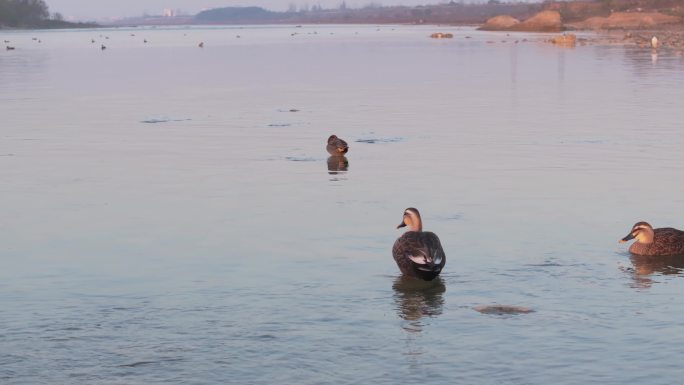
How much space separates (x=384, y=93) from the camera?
1751 inches

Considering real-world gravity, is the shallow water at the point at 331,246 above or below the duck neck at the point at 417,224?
below

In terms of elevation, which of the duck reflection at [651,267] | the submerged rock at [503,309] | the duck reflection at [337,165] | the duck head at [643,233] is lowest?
the duck reflection at [651,267]

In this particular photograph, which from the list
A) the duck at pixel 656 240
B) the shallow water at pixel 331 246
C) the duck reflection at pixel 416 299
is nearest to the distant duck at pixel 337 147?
the shallow water at pixel 331 246

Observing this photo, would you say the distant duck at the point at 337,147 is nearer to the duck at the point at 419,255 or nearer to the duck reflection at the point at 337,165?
the duck reflection at the point at 337,165

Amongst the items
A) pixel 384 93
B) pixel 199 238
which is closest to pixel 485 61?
pixel 384 93

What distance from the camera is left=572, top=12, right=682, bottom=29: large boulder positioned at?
171 meters

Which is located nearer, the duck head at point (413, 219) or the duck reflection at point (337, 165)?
the duck head at point (413, 219)

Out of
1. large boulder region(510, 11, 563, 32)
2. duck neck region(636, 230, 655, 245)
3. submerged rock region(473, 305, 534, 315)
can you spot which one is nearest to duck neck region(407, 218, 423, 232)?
submerged rock region(473, 305, 534, 315)

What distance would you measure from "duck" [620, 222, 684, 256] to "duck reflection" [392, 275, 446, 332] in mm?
2957

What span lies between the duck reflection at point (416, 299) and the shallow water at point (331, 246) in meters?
0.04

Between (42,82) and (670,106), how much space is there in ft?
98.8

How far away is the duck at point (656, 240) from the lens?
14852 millimetres

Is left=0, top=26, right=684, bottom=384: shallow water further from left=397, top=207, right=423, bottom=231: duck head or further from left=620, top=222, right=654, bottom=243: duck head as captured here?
left=397, top=207, right=423, bottom=231: duck head

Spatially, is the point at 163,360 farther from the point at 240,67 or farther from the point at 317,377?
the point at 240,67
